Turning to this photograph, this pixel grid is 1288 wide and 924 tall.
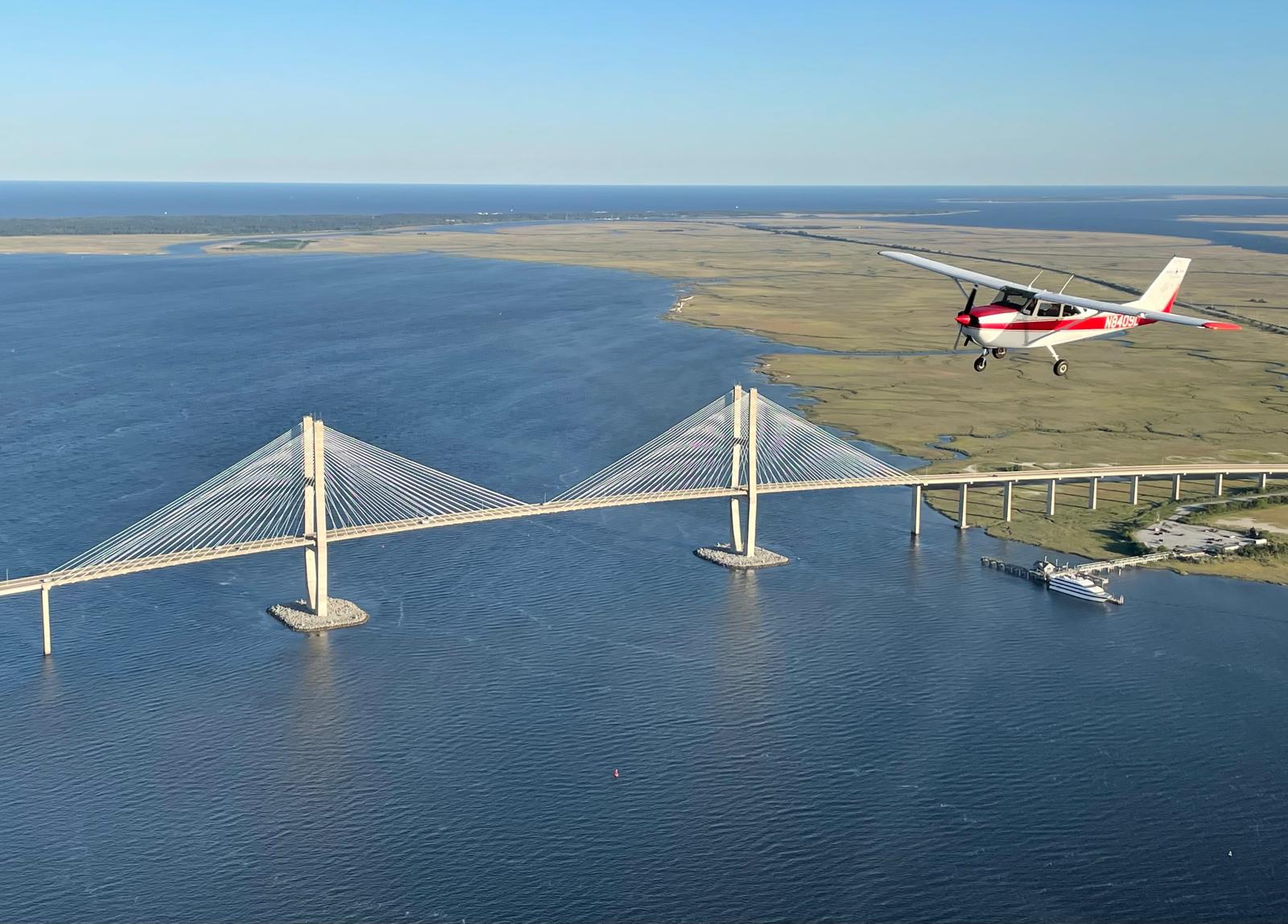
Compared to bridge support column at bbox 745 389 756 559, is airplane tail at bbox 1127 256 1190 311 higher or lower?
higher

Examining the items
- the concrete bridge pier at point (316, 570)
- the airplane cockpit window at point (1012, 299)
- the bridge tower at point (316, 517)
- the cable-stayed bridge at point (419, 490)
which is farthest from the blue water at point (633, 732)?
the airplane cockpit window at point (1012, 299)

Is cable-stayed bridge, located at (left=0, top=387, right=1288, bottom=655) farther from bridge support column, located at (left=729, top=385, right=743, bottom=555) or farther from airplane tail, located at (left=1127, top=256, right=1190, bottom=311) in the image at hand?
airplane tail, located at (left=1127, top=256, right=1190, bottom=311)

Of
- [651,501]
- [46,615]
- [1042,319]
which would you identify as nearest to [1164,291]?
[1042,319]

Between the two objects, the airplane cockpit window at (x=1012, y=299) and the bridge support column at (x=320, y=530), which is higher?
the airplane cockpit window at (x=1012, y=299)

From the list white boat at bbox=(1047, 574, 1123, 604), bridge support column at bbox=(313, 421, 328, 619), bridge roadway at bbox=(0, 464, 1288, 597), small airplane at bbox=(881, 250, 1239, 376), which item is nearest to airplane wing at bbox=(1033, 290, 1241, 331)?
small airplane at bbox=(881, 250, 1239, 376)

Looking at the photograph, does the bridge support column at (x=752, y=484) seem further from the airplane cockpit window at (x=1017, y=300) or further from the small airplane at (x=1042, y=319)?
the airplane cockpit window at (x=1017, y=300)

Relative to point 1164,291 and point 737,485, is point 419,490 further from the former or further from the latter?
point 1164,291
